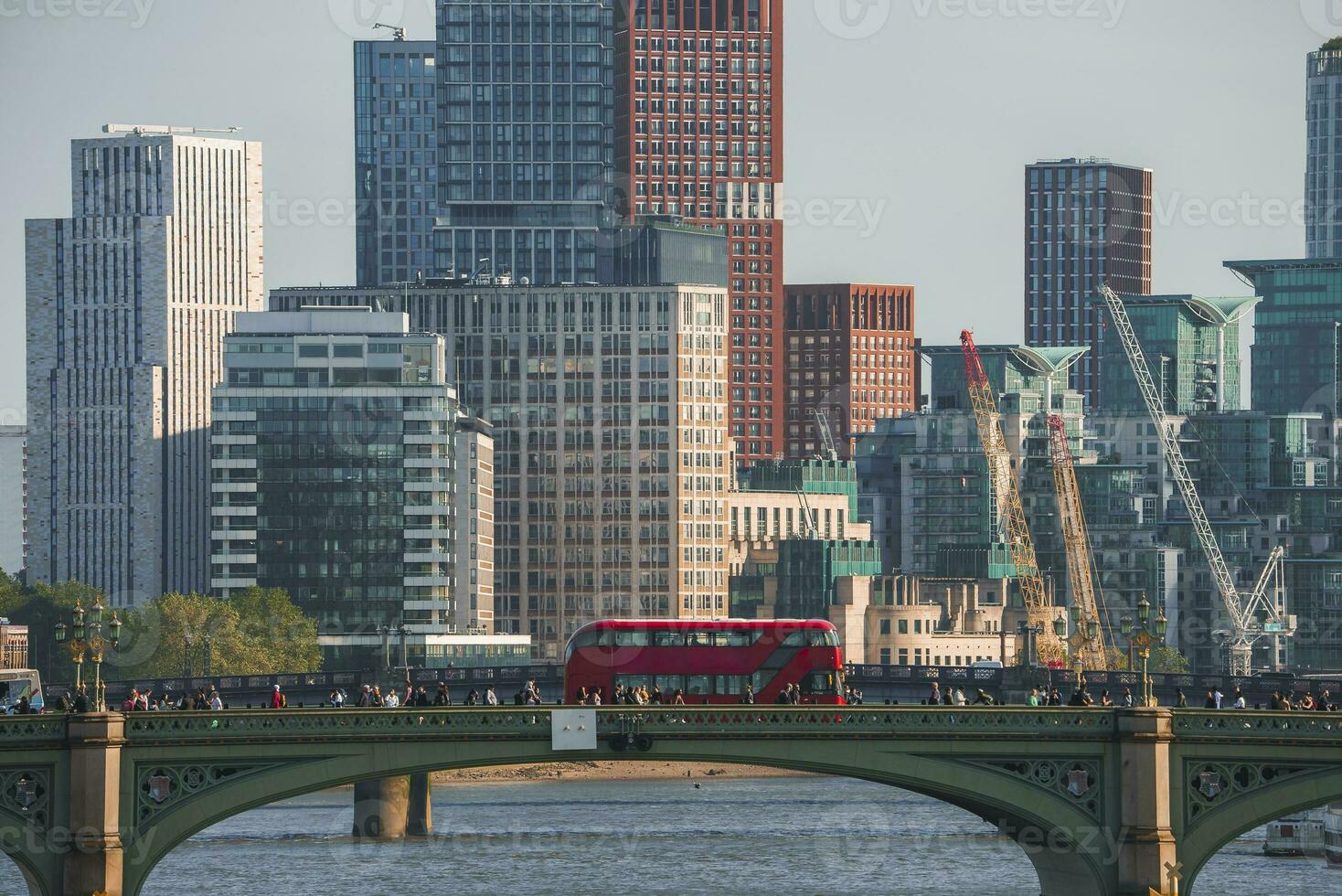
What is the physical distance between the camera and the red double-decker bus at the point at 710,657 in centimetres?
14038

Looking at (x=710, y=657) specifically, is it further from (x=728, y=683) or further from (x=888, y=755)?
(x=888, y=755)

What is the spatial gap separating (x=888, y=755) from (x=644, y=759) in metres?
8.45

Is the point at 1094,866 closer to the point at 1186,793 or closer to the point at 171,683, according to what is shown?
the point at 1186,793

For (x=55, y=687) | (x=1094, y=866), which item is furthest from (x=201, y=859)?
(x=1094, y=866)

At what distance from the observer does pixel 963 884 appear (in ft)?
472

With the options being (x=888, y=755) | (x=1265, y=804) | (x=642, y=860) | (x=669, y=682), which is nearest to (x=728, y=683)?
(x=669, y=682)

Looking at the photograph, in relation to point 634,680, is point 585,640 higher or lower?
higher

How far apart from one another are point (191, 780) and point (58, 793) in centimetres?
447

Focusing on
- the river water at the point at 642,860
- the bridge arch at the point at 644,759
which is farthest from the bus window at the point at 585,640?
the bridge arch at the point at 644,759

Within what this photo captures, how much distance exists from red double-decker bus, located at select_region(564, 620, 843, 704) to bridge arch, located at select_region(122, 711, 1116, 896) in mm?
32636

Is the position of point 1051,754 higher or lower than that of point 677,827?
higher

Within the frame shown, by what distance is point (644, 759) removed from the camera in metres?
106

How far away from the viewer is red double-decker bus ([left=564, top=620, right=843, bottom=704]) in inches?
5527

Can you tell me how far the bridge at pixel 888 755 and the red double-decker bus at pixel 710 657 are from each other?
3277 cm
